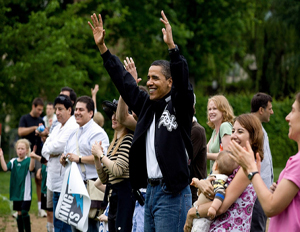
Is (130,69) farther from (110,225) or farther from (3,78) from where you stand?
(3,78)

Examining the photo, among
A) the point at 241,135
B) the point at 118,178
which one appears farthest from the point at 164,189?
the point at 118,178

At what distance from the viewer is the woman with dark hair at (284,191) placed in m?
2.93

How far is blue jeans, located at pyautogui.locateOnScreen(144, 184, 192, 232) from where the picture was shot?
13.3 feet

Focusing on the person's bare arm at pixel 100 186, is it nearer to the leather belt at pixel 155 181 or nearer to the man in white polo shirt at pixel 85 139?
the man in white polo shirt at pixel 85 139

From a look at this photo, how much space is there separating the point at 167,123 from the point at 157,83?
0.40 meters

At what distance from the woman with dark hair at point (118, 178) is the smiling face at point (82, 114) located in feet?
3.38

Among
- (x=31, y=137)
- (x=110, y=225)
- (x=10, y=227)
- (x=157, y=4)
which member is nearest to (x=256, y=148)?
(x=110, y=225)

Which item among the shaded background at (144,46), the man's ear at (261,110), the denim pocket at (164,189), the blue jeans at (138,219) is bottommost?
the blue jeans at (138,219)

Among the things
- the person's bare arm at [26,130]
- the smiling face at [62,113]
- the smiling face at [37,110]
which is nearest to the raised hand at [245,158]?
the smiling face at [62,113]

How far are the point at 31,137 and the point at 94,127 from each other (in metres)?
5.19

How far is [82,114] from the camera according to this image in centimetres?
666

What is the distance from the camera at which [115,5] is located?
68.8 feet

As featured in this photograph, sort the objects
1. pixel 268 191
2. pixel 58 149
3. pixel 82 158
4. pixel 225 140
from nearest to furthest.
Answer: pixel 268 191
pixel 225 140
pixel 82 158
pixel 58 149

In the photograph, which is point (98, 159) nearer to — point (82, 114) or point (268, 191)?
point (82, 114)
